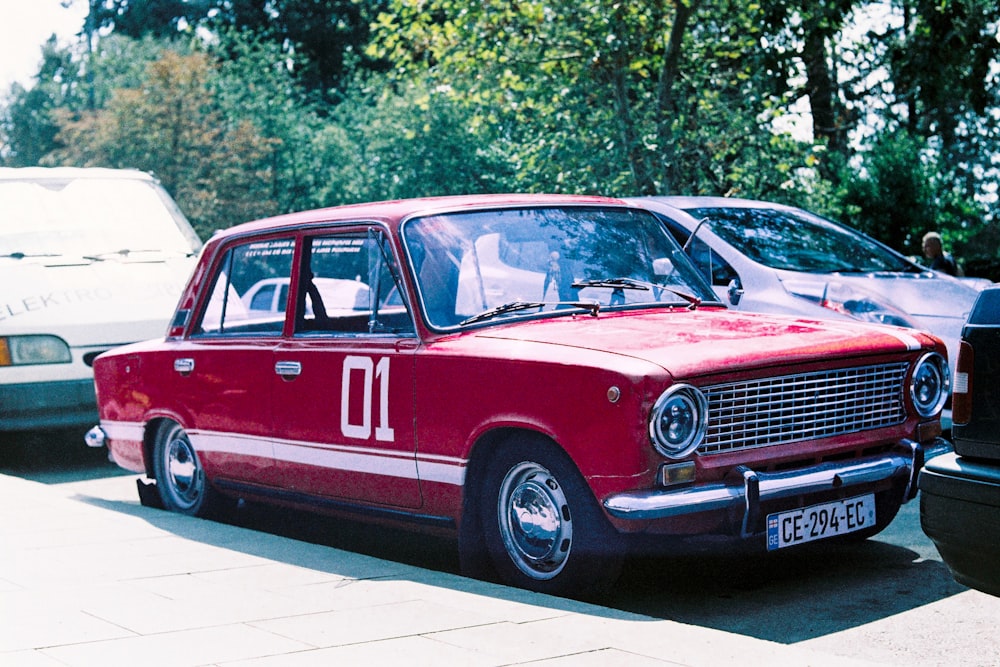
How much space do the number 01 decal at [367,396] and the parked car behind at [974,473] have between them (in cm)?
260

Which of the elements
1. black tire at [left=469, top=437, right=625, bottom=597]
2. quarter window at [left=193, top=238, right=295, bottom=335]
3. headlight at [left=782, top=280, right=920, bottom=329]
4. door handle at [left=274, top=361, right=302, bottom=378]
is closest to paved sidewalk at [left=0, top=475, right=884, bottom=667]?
black tire at [left=469, top=437, right=625, bottom=597]

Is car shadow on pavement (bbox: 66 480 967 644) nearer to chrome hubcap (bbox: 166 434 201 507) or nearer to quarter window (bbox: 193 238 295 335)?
chrome hubcap (bbox: 166 434 201 507)

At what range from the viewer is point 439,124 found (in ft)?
90.2

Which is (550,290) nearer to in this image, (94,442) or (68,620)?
(68,620)

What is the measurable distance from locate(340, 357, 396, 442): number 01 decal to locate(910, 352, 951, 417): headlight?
233cm

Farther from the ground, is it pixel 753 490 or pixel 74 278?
pixel 74 278

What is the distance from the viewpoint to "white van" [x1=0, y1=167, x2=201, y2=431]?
10.2 meters

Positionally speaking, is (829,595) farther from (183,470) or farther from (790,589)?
(183,470)

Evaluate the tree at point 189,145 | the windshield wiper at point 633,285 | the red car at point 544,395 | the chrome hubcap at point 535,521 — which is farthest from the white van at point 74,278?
the tree at point 189,145

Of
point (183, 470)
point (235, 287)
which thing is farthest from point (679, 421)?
point (183, 470)

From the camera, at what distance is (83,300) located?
10469 mm

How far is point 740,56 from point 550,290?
46.0ft

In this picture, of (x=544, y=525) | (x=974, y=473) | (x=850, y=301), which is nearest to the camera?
(x=974, y=473)

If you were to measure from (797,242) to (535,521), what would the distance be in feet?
16.9
